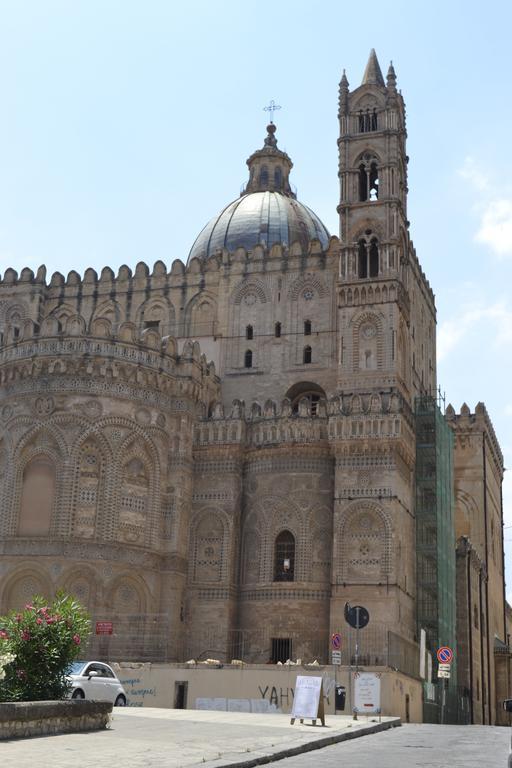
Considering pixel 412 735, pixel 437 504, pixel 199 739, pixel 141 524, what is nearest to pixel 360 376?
pixel 437 504

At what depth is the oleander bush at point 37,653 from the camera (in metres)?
18.0

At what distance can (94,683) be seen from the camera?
24812 mm

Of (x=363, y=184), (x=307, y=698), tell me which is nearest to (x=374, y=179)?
(x=363, y=184)

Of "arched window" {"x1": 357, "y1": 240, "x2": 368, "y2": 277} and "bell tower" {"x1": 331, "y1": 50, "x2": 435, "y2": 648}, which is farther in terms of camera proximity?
"arched window" {"x1": 357, "y1": 240, "x2": 368, "y2": 277}

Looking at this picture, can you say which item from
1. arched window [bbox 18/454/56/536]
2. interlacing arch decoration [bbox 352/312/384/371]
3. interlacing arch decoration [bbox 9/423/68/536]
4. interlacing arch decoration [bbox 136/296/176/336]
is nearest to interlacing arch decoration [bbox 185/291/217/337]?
interlacing arch decoration [bbox 136/296/176/336]

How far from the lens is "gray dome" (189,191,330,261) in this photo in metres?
54.0

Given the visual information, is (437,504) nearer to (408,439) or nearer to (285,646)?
(408,439)

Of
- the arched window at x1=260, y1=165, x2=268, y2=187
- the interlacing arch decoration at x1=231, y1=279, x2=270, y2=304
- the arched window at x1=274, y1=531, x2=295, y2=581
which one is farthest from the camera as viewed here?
the arched window at x1=260, y1=165, x2=268, y2=187

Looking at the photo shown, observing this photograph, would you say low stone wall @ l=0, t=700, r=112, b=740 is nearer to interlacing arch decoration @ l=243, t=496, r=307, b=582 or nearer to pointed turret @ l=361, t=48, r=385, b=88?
interlacing arch decoration @ l=243, t=496, r=307, b=582

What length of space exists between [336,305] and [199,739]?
31795mm

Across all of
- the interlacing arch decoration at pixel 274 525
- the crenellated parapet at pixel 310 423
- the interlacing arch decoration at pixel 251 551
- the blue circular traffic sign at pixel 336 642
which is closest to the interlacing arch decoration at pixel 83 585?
the interlacing arch decoration at pixel 251 551

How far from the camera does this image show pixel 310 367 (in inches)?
1866

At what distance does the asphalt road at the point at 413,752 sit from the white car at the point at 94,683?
6.88 metres

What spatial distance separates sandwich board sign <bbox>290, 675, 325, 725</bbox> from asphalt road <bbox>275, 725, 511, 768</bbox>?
1.40 metres
